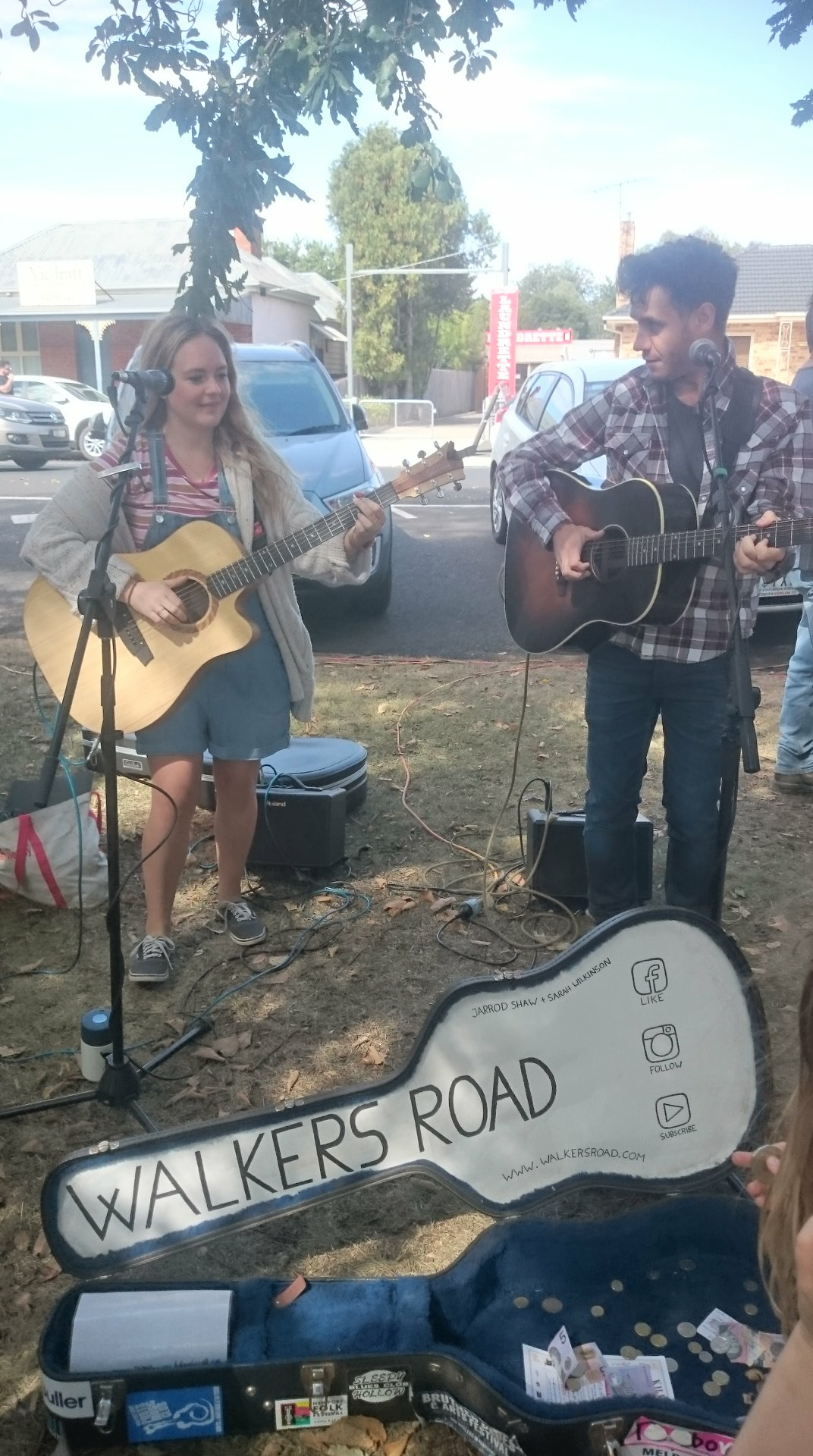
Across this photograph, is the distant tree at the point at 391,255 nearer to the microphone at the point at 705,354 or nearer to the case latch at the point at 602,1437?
the microphone at the point at 705,354

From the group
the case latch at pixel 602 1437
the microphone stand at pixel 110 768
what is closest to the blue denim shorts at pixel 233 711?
the microphone stand at pixel 110 768

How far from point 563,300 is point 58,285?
43418mm

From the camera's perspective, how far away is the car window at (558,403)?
7613 millimetres

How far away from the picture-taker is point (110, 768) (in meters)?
2.46

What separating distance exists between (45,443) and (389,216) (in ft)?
78.2

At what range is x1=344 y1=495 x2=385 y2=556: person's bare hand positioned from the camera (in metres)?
3.01

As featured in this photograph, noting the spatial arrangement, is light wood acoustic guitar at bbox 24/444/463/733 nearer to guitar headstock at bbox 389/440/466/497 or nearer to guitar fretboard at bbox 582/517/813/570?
guitar headstock at bbox 389/440/466/497

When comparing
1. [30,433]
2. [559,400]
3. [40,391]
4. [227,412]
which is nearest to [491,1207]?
[227,412]

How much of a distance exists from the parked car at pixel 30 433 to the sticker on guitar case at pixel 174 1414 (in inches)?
714

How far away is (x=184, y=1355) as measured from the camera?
5.96 feet

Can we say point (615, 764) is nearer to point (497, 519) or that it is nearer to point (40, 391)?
point (497, 519)

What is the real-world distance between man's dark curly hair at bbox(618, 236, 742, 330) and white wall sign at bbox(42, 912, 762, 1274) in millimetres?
1495

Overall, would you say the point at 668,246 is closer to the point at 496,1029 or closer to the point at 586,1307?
the point at 496,1029

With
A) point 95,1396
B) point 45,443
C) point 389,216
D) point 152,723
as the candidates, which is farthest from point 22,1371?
point 389,216
